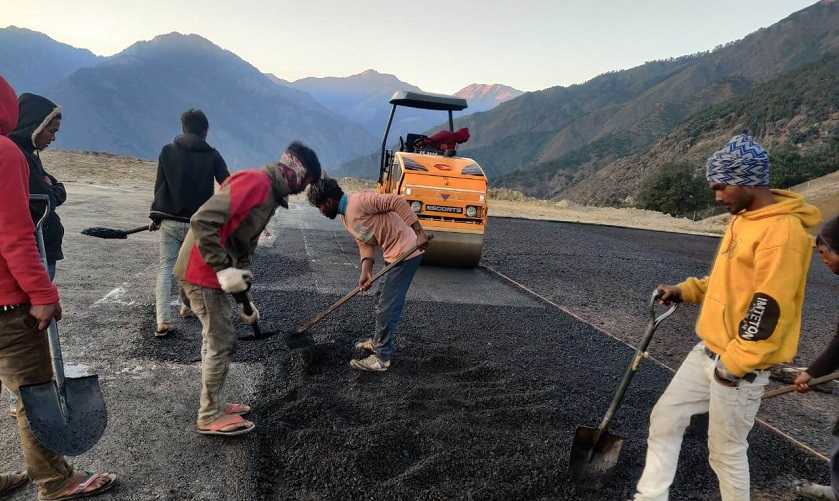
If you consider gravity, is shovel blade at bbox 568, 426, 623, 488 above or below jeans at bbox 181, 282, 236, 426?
below

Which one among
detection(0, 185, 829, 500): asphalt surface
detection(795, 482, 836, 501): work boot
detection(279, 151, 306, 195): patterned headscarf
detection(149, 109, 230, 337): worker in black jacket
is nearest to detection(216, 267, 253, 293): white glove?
detection(279, 151, 306, 195): patterned headscarf

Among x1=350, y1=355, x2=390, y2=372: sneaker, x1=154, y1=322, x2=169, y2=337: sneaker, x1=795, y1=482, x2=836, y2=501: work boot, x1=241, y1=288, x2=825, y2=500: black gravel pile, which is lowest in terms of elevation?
x1=795, y1=482, x2=836, y2=501: work boot

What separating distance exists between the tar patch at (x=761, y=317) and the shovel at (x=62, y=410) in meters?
2.95

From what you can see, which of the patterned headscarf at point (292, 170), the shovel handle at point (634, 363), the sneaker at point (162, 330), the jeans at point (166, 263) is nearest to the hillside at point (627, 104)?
the jeans at point (166, 263)

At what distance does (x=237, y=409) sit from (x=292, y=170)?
1.56 meters

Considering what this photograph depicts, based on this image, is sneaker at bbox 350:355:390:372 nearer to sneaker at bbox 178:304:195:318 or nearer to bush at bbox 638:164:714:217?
sneaker at bbox 178:304:195:318

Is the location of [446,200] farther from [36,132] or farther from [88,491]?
[88,491]

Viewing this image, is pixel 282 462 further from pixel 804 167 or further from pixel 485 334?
pixel 804 167

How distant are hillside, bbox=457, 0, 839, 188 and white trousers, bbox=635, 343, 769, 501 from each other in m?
71.5

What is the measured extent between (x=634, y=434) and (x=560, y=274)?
227 inches

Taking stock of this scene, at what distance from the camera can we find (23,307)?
2.16 metres

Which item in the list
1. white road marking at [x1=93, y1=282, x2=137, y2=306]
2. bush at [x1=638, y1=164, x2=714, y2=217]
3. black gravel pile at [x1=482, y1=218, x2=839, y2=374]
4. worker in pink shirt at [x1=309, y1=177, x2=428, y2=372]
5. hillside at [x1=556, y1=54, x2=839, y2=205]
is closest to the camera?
worker in pink shirt at [x1=309, y1=177, x2=428, y2=372]

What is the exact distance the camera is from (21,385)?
7.09ft

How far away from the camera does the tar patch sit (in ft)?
6.57
